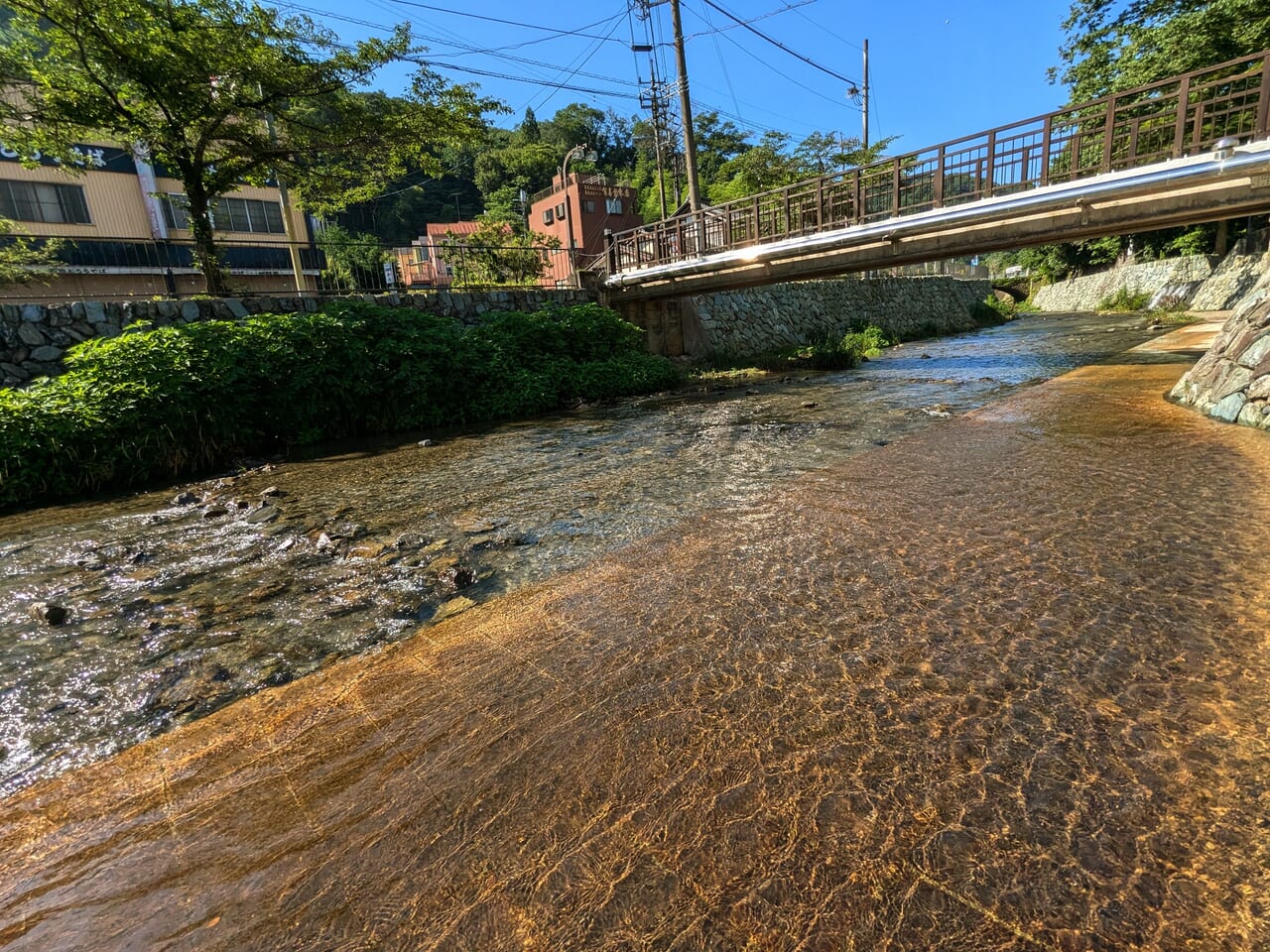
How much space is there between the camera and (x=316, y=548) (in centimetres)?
489

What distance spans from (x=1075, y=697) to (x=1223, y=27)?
87.8ft

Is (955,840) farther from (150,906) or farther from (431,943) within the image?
(150,906)

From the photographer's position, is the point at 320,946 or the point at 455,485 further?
the point at 455,485

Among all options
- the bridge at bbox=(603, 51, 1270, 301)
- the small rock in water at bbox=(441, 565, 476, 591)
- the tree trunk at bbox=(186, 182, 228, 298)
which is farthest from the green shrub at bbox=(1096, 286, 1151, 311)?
the tree trunk at bbox=(186, 182, 228, 298)

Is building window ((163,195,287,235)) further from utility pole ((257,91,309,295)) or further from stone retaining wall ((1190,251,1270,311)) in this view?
stone retaining wall ((1190,251,1270,311))

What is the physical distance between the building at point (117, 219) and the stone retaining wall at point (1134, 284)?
32.7 m

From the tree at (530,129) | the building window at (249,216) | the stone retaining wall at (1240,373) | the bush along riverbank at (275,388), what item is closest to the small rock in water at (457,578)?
the bush along riverbank at (275,388)

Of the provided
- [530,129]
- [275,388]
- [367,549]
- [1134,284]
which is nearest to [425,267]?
[275,388]

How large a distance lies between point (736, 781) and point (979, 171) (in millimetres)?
12387

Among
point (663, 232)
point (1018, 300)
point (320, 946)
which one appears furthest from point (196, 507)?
point (1018, 300)

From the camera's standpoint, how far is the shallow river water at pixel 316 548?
3064mm

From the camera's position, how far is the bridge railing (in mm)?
8852

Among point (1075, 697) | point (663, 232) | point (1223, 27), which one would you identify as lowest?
point (1075, 697)

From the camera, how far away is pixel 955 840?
187 cm
